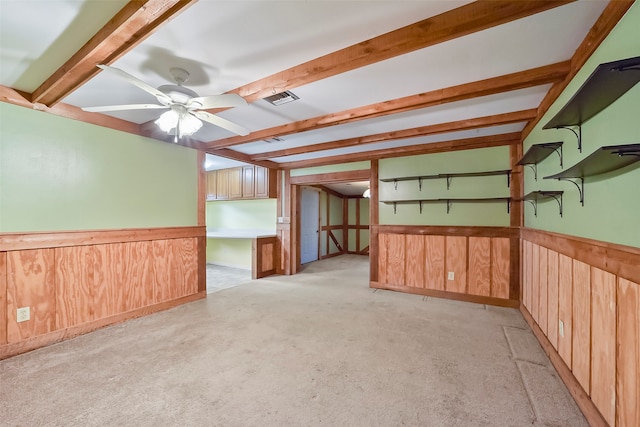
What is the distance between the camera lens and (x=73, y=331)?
103 inches

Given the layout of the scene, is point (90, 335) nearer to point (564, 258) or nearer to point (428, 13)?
point (428, 13)

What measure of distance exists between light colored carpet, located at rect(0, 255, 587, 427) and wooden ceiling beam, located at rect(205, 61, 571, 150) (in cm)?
221

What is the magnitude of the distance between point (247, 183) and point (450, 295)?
437cm

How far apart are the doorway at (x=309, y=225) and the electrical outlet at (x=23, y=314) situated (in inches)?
182

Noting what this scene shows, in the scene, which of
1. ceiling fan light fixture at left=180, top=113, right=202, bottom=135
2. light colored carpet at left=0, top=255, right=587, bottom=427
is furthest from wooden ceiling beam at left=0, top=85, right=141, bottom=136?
light colored carpet at left=0, top=255, right=587, bottom=427

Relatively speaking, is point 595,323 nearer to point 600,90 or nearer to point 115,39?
point 600,90

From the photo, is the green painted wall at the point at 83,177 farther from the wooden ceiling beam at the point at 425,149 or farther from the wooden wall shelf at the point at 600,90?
the wooden wall shelf at the point at 600,90

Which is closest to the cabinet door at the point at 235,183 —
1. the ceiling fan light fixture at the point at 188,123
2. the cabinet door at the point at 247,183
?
the cabinet door at the point at 247,183

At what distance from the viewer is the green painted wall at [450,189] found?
372 cm

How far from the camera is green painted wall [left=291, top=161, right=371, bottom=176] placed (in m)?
4.74

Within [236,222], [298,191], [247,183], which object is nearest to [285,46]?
[298,191]

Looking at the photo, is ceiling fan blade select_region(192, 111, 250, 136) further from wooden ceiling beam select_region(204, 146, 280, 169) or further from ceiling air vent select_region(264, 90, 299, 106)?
wooden ceiling beam select_region(204, 146, 280, 169)

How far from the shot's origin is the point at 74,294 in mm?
2650

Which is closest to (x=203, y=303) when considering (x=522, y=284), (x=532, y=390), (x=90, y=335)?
(x=90, y=335)
